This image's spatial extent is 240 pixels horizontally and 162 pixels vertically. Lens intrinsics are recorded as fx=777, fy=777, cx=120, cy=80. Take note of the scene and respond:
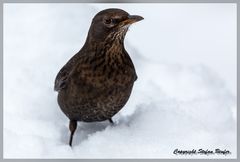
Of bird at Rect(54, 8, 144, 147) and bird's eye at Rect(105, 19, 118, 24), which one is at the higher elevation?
bird's eye at Rect(105, 19, 118, 24)

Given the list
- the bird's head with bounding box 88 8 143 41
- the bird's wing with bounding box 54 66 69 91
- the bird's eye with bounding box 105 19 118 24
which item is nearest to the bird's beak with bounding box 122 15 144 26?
the bird's head with bounding box 88 8 143 41

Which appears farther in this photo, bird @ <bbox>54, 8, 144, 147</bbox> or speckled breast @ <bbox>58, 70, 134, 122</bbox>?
speckled breast @ <bbox>58, 70, 134, 122</bbox>

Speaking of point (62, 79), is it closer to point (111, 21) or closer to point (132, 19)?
point (111, 21)

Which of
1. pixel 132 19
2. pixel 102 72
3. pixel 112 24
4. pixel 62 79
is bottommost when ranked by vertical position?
pixel 62 79

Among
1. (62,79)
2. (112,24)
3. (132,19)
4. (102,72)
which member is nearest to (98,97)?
(102,72)

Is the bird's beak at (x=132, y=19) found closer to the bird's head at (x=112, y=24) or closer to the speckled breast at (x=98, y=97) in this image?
the bird's head at (x=112, y=24)

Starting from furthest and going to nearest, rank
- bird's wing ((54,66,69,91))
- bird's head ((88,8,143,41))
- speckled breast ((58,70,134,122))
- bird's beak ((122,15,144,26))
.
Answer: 1. bird's wing ((54,66,69,91))
2. speckled breast ((58,70,134,122))
3. bird's head ((88,8,143,41))
4. bird's beak ((122,15,144,26))

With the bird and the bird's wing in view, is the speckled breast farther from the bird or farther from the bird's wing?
the bird's wing

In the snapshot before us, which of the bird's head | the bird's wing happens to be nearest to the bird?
the bird's head

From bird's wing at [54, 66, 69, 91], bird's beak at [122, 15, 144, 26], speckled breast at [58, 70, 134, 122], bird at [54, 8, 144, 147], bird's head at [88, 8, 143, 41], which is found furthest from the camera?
bird's wing at [54, 66, 69, 91]
